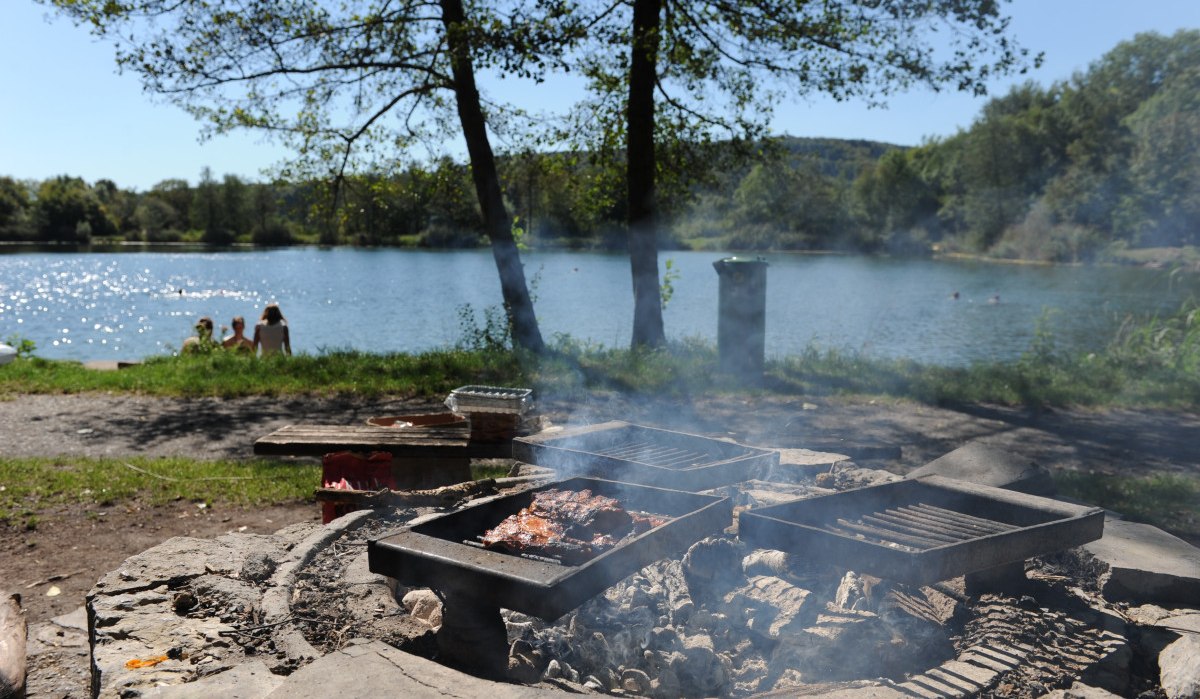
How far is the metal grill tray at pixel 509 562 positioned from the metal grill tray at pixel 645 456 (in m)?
0.73

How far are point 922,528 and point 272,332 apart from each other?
9.94 meters

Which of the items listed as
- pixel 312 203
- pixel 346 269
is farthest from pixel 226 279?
pixel 312 203

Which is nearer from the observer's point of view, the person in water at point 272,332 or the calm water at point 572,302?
the person in water at point 272,332

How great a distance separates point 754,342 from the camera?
28.5 feet

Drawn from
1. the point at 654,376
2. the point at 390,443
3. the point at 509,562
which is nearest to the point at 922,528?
the point at 509,562

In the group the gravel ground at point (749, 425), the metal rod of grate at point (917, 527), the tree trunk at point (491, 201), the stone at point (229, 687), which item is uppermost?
the tree trunk at point (491, 201)

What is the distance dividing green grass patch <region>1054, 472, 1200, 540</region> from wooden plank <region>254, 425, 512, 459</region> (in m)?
3.70

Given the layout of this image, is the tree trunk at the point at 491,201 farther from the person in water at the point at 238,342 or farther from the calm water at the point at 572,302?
the person in water at the point at 238,342

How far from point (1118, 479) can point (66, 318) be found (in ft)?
94.7

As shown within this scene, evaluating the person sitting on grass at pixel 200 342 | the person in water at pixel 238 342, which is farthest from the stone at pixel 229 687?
the person sitting on grass at pixel 200 342

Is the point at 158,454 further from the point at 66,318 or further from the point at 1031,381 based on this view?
the point at 66,318

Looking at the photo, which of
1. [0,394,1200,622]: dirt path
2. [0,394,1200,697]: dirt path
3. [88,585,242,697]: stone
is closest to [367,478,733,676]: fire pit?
[88,585,242,697]: stone

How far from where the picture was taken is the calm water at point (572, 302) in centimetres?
1773

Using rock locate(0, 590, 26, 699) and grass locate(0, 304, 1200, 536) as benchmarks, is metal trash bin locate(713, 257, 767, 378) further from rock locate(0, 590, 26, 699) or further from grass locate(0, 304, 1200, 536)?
rock locate(0, 590, 26, 699)
